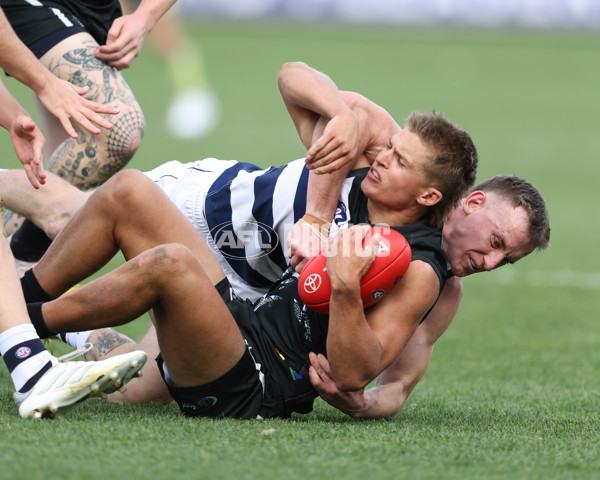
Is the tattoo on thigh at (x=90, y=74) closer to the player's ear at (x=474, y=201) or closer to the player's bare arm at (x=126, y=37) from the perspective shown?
the player's bare arm at (x=126, y=37)

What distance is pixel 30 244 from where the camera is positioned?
15.0 ft

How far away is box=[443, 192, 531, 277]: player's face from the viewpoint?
3.62m

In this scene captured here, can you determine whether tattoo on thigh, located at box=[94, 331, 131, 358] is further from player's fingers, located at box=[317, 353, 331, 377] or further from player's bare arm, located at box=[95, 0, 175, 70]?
player's bare arm, located at box=[95, 0, 175, 70]

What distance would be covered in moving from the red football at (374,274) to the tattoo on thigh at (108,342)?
1125 millimetres

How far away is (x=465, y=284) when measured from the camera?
8.07m

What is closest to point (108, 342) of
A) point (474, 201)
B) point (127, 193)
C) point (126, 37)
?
point (127, 193)

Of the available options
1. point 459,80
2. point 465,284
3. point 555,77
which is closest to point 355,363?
point 465,284

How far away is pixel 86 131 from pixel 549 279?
192 inches

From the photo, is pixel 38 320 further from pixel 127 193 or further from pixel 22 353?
pixel 127 193

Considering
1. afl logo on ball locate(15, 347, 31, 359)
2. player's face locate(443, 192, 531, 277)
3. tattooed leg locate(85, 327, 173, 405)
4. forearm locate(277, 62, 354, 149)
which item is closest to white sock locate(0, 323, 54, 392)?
afl logo on ball locate(15, 347, 31, 359)

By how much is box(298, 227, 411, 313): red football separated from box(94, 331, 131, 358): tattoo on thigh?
113cm

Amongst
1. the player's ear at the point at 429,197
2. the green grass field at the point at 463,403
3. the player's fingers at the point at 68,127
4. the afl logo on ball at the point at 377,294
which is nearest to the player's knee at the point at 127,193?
the player's fingers at the point at 68,127

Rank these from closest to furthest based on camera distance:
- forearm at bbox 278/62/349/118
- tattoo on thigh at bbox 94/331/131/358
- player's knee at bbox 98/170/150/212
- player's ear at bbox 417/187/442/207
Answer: player's knee at bbox 98/170/150/212
player's ear at bbox 417/187/442/207
forearm at bbox 278/62/349/118
tattoo on thigh at bbox 94/331/131/358

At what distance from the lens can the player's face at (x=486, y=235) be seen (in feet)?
11.9
